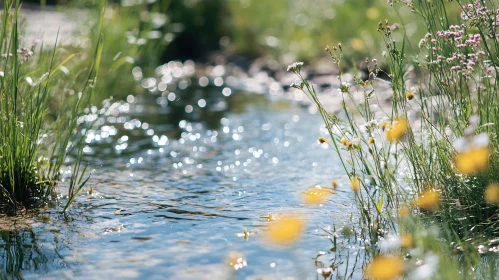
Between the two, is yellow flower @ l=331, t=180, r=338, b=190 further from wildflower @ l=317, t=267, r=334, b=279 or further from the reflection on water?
the reflection on water

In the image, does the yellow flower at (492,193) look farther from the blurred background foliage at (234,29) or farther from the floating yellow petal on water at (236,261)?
the blurred background foliage at (234,29)

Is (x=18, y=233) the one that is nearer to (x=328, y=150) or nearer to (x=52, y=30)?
(x=328, y=150)

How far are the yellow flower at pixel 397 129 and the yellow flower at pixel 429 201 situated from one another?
0.29 metres

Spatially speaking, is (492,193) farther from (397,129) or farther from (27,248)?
(27,248)

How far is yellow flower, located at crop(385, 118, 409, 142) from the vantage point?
298 centimetres

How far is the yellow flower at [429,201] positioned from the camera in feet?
9.61

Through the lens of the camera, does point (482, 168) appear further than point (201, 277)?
Yes

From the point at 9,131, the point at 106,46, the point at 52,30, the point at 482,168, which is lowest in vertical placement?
the point at 482,168

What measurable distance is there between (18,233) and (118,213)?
54cm

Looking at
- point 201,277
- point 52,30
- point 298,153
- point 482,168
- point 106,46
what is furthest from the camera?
point 52,30

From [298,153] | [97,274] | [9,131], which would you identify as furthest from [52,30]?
[97,274]

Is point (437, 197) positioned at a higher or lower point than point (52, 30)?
lower

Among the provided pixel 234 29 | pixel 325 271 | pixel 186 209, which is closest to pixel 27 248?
pixel 186 209

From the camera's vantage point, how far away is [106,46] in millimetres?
6957
